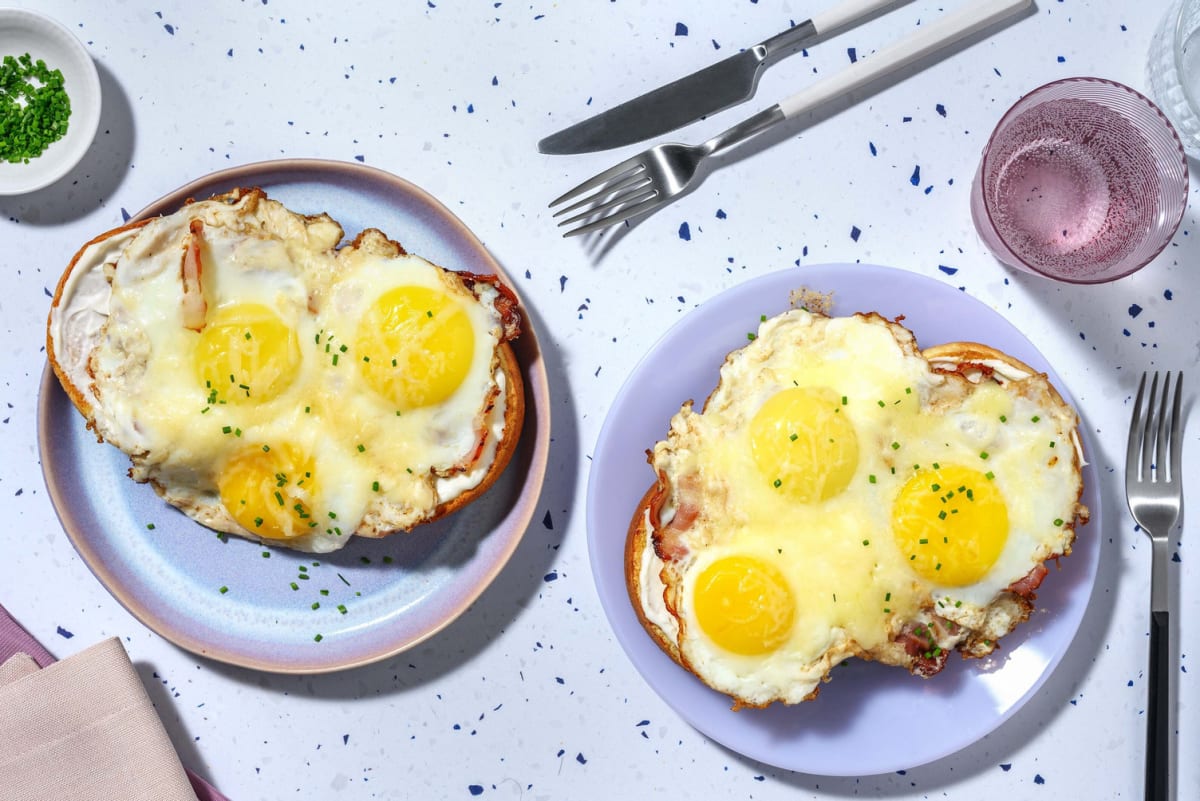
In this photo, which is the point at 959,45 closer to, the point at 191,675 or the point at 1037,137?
the point at 1037,137

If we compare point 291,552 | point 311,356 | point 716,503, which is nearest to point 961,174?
point 716,503

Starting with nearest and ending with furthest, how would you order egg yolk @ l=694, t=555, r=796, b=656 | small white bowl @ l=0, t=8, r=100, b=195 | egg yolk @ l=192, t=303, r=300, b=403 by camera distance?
egg yolk @ l=694, t=555, r=796, b=656
egg yolk @ l=192, t=303, r=300, b=403
small white bowl @ l=0, t=8, r=100, b=195

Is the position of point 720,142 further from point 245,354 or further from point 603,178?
point 245,354

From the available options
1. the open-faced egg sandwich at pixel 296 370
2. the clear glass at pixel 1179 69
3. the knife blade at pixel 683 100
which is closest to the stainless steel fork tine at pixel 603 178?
the knife blade at pixel 683 100

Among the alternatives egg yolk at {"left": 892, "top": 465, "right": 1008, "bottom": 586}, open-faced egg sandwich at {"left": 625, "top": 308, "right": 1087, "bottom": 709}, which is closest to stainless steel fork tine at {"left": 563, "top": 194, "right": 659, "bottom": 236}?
open-faced egg sandwich at {"left": 625, "top": 308, "right": 1087, "bottom": 709}

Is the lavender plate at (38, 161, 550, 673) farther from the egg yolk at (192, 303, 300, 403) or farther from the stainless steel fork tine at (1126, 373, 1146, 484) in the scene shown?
the stainless steel fork tine at (1126, 373, 1146, 484)

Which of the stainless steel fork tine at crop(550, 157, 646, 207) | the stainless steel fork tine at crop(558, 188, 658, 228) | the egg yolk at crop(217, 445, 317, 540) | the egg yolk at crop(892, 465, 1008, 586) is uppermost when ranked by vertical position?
the stainless steel fork tine at crop(550, 157, 646, 207)

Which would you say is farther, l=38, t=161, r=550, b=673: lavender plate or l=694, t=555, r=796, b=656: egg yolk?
l=38, t=161, r=550, b=673: lavender plate
